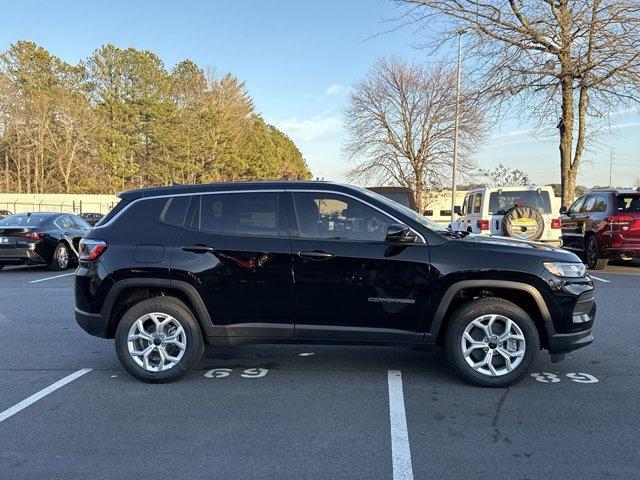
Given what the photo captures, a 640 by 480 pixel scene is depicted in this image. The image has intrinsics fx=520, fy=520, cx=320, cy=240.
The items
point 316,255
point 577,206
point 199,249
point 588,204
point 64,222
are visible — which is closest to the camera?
point 316,255

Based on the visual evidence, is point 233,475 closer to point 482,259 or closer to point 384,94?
point 482,259

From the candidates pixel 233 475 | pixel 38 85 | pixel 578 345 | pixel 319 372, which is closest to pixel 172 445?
pixel 233 475

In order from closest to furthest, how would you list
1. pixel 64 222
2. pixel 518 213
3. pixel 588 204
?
pixel 518 213 < pixel 588 204 < pixel 64 222

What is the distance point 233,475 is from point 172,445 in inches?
24.4

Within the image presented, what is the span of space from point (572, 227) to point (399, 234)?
10316 millimetres

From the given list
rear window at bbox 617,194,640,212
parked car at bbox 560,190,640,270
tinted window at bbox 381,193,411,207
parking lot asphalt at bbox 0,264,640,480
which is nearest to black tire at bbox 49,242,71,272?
parking lot asphalt at bbox 0,264,640,480

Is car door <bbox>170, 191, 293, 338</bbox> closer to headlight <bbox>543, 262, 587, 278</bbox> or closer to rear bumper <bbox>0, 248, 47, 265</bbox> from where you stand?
headlight <bbox>543, 262, 587, 278</bbox>

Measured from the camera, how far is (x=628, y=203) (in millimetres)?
11250

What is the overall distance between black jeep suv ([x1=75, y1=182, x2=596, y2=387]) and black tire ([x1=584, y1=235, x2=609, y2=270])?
7954 mm

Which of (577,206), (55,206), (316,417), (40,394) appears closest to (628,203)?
(577,206)

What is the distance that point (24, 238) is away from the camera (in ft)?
40.2

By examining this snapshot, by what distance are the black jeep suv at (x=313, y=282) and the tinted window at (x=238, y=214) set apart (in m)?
0.01

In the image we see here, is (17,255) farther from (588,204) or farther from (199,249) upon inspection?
(588,204)

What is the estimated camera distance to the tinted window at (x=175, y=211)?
4805mm
